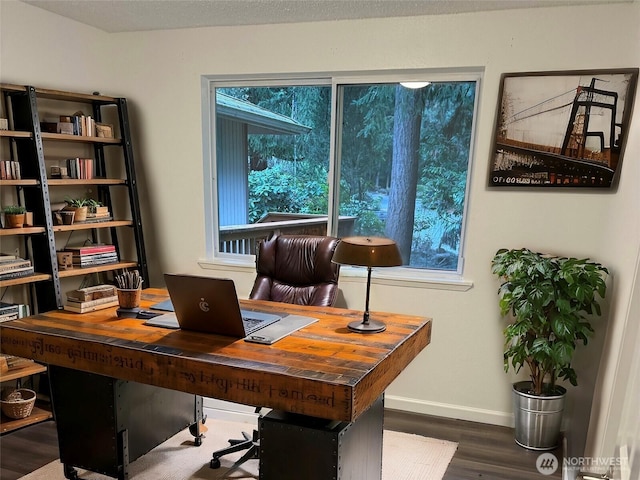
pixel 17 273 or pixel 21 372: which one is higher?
pixel 17 273

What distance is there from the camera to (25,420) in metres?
2.81

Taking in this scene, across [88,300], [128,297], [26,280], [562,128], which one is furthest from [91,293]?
[562,128]

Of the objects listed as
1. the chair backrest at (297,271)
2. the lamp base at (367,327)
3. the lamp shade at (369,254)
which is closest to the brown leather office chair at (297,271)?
the chair backrest at (297,271)

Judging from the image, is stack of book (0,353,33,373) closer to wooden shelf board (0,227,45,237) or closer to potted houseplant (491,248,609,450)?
wooden shelf board (0,227,45,237)

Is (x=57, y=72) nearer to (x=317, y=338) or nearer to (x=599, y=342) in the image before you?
(x=317, y=338)

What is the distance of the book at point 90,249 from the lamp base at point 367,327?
210 centimetres

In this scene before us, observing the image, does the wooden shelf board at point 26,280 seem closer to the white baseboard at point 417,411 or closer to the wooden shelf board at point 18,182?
the wooden shelf board at point 18,182

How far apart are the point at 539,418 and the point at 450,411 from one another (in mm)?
588

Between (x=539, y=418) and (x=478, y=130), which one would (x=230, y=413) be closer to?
Result: (x=539, y=418)

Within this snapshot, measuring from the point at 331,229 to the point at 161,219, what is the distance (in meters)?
1.29

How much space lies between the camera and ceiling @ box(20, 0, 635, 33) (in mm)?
2727

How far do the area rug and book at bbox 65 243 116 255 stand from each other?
1.31m

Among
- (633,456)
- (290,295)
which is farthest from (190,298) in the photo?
(633,456)

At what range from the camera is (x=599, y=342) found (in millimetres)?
2652
